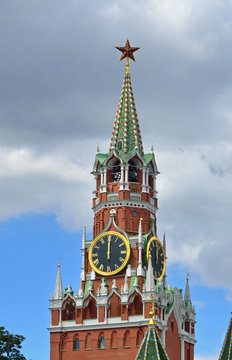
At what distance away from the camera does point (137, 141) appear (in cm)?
10294

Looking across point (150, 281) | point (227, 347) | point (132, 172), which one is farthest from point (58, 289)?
point (227, 347)

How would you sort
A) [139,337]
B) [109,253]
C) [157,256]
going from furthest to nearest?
[157,256], [109,253], [139,337]

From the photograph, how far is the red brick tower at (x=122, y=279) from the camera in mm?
94125

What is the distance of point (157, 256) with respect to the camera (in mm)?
98875

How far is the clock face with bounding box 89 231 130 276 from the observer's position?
96562 mm

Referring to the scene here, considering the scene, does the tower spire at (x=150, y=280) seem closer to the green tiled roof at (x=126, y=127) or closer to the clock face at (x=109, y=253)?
the clock face at (x=109, y=253)

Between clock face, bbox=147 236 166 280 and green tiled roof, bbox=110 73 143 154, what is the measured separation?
9058 millimetres

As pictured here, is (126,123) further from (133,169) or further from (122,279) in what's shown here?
(122,279)

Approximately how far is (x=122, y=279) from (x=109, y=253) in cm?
270

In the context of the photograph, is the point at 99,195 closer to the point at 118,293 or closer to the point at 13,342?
the point at 118,293

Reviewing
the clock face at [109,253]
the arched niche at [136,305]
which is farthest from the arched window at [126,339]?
the clock face at [109,253]

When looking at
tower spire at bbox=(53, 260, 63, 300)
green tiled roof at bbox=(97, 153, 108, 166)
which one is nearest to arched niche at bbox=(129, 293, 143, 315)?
tower spire at bbox=(53, 260, 63, 300)

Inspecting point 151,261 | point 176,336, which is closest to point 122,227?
point 151,261

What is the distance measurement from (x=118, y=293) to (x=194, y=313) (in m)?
10.4
